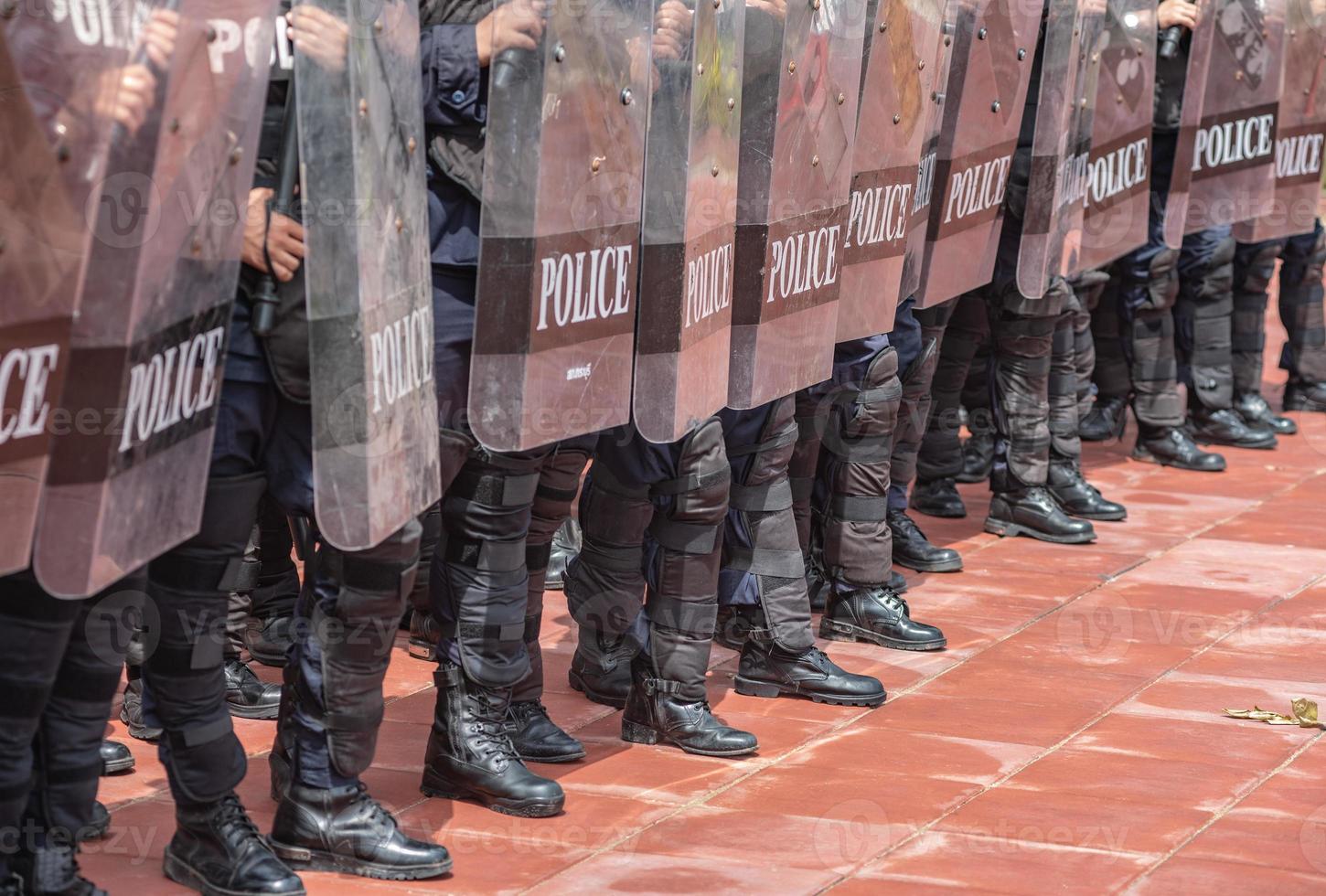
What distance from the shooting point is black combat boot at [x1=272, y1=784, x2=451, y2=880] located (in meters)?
3.43

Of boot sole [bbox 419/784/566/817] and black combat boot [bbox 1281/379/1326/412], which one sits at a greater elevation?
black combat boot [bbox 1281/379/1326/412]

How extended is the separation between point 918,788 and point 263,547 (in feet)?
5.70

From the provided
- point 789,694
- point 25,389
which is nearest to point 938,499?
point 789,694

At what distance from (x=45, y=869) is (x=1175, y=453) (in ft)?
18.4

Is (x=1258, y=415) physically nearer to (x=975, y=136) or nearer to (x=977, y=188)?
(x=977, y=188)

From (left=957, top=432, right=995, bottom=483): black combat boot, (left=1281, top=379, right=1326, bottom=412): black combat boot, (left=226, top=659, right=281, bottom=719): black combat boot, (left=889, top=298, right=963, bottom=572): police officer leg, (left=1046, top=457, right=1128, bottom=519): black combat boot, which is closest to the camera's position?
(left=226, top=659, right=281, bottom=719): black combat boot

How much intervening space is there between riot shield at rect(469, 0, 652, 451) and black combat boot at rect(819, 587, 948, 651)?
5.43 ft

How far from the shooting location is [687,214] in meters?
3.99

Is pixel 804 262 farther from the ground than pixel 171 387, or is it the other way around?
pixel 804 262

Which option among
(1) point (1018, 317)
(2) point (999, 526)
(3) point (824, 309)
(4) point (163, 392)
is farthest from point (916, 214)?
(4) point (163, 392)

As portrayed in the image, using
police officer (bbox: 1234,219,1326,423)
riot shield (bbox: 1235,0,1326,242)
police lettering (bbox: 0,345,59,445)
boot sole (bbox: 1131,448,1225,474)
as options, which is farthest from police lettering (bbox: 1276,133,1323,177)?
police lettering (bbox: 0,345,59,445)

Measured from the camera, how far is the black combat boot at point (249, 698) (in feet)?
14.4

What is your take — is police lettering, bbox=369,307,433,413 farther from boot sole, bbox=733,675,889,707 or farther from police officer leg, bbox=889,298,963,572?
police officer leg, bbox=889,298,963,572

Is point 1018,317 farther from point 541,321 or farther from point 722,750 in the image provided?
point 541,321
